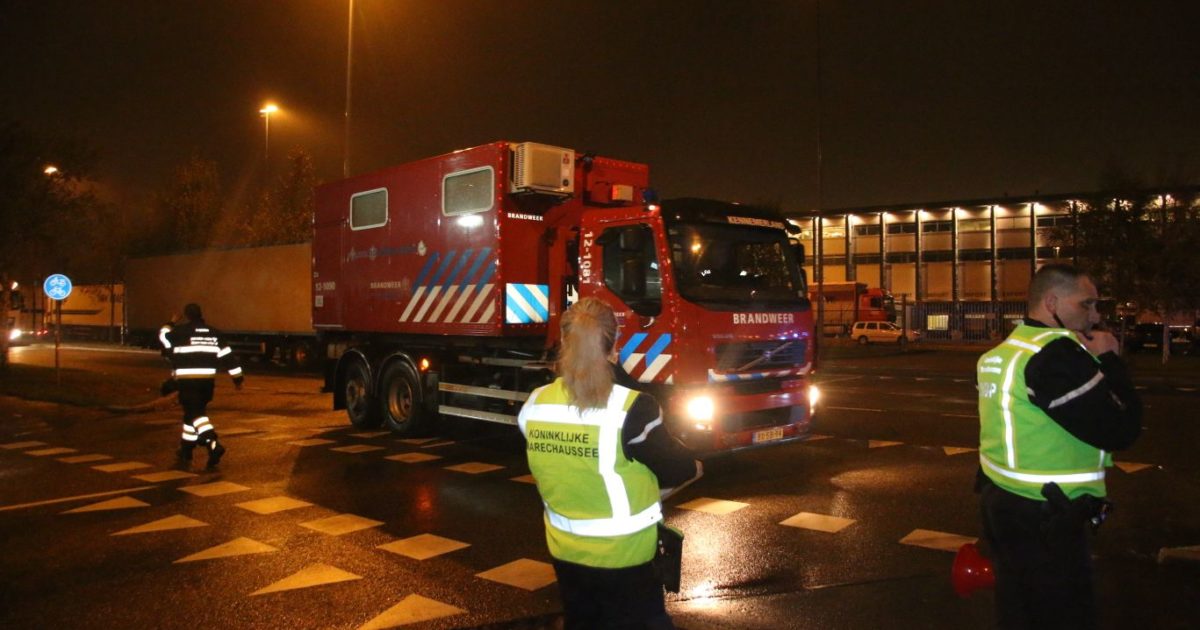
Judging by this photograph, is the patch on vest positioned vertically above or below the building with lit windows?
below

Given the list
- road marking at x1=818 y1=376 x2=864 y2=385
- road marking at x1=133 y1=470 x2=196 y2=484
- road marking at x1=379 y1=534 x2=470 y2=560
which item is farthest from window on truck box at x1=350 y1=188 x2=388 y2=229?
road marking at x1=818 y1=376 x2=864 y2=385

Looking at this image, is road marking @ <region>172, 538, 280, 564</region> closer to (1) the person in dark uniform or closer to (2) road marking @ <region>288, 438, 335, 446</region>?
(1) the person in dark uniform

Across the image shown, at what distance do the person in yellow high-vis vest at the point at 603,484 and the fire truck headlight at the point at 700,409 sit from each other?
5342mm

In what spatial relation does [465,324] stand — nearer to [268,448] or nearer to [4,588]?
[268,448]

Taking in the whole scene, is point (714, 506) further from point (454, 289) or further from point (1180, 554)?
point (454, 289)

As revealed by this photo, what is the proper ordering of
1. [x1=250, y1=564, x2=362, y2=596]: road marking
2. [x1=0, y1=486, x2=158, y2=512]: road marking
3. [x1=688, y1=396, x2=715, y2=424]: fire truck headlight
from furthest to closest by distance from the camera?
1. [x1=688, y1=396, x2=715, y2=424]: fire truck headlight
2. [x1=0, y1=486, x2=158, y2=512]: road marking
3. [x1=250, y1=564, x2=362, y2=596]: road marking

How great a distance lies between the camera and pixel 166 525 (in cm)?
720

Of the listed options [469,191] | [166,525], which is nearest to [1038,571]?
[166,525]

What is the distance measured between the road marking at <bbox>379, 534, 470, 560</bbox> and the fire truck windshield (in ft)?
10.8

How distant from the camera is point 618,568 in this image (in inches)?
112

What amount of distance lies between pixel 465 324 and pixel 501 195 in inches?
66.3

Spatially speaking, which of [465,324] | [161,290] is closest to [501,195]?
[465,324]

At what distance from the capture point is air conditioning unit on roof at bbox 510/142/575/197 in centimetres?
962

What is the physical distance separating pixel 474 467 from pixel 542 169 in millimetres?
3534
